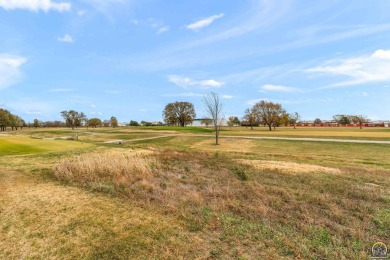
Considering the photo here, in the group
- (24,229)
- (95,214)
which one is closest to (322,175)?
(95,214)

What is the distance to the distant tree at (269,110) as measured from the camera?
71.7 metres

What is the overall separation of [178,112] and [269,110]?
133 ft

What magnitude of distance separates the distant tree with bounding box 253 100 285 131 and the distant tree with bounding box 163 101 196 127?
32.4 metres

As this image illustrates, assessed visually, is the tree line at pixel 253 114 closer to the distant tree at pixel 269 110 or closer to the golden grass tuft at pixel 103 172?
the distant tree at pixel 269 110

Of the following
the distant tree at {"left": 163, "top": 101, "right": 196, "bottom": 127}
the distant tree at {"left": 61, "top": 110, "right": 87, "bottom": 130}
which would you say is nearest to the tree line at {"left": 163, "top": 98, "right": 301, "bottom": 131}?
the distant tree at {"left": 163, "top": 101, "right": 196, "bottom": 127}

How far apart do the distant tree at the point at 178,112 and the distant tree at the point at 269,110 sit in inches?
1277

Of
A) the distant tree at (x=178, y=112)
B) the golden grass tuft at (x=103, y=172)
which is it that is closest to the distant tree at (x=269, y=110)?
the distant tree at (x=178, y=112)

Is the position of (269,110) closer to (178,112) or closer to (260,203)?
(178,112)

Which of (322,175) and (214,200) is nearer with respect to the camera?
(214,200)

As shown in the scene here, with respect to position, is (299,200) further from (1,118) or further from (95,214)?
(1,118)

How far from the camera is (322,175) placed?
35.3ft

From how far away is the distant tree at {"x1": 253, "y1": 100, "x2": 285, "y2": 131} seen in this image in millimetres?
71688

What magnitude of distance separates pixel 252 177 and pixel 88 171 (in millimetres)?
7973

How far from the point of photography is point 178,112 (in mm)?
95500
